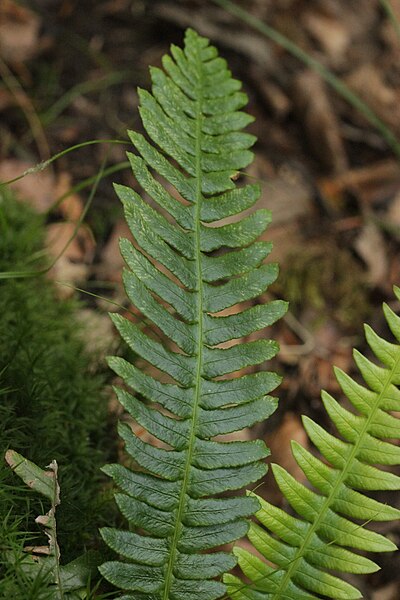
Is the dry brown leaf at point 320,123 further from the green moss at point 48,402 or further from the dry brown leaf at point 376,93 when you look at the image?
the green moss at point 48,402

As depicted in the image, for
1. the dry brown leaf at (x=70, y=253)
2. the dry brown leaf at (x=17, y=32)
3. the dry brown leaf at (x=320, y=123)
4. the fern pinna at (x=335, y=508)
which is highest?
the dry brown leaf at (x=17, y=32)

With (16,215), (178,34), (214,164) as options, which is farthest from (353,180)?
(214,164)

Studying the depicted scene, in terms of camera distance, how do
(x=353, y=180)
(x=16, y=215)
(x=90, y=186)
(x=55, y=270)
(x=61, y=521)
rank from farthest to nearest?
(x=353, y=180)
(x=90, y=186)
(x=55, y=270)
(x=16, y=215)
(x=61, y=521)

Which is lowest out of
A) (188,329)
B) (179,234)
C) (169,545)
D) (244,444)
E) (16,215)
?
(169,545)

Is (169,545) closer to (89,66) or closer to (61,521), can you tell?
(61,521)

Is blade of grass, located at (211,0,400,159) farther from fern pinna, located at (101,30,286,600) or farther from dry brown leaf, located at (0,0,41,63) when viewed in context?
fern pinna, located at (101,30,286,600)

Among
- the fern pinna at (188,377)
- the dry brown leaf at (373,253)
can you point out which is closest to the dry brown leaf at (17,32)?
the dry brown leaf at (373,253)
